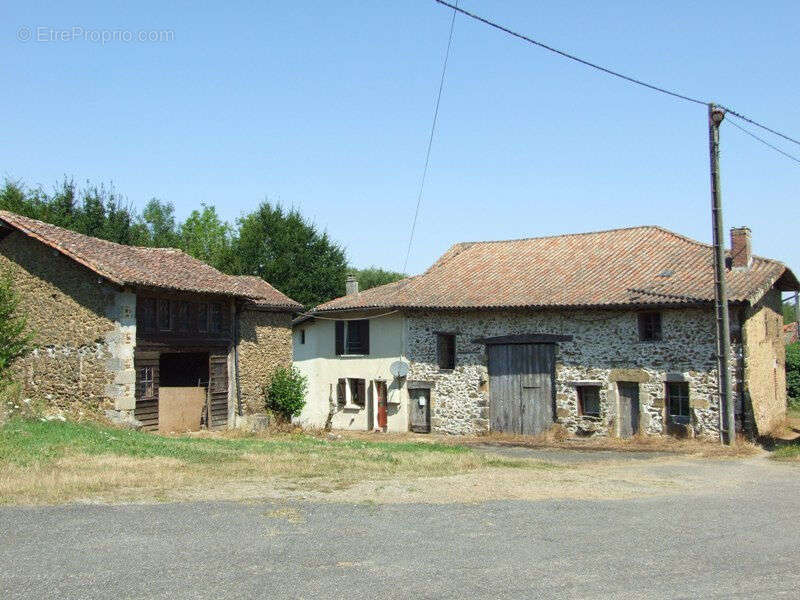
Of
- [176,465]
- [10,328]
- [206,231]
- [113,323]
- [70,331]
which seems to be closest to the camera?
[176,465]

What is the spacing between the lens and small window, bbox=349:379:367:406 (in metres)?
29.4

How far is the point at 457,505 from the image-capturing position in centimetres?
1136

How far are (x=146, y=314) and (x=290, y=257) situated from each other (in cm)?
2636

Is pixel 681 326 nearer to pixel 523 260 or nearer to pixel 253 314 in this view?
pixel 523 260

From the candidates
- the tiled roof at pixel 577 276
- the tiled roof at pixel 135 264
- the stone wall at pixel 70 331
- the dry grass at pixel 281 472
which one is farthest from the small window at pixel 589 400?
the stone wall at pixel 70 331

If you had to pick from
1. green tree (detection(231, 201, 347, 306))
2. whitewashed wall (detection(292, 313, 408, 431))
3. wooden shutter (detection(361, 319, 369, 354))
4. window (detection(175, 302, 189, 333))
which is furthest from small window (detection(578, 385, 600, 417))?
green tree (detection(231, 201, 347, 306))

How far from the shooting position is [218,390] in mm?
24969

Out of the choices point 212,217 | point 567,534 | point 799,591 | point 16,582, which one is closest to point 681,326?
point 567,534

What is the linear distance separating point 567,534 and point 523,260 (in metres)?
20.6

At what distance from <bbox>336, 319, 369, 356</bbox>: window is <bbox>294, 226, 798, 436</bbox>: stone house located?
0.17 feet

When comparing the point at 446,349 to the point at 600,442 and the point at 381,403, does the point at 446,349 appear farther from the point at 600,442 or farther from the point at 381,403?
the point at 600,442

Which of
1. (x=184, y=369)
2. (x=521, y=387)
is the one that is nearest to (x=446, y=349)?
(x=521, y=387)

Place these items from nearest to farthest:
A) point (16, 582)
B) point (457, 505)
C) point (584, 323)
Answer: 1. point (16, 582)
2. point (457, 505)
3. point (584, 323)

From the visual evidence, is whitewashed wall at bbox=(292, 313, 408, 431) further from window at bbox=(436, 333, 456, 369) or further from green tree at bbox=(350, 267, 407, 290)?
green tree at bbox=(350, 267, 407, 290)
